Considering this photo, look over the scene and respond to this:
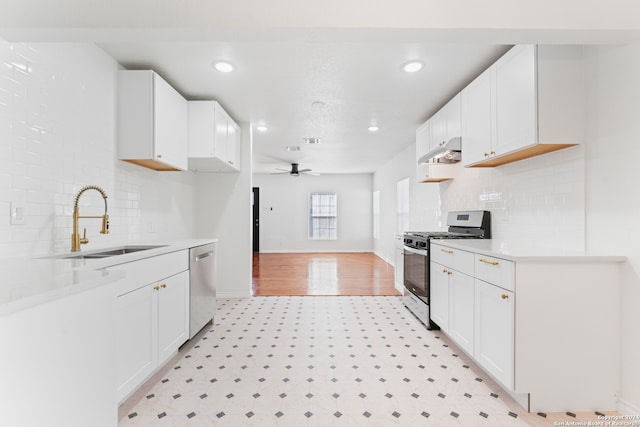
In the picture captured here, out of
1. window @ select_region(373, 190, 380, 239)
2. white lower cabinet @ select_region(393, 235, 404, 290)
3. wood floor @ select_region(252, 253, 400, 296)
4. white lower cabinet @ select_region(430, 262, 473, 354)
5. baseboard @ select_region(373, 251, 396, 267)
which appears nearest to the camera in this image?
white lower cabinet @ select_region(430, 262, 473, 354)

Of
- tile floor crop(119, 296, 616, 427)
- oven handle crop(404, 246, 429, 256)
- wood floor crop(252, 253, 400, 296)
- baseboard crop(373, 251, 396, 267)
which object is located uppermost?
oven handle crop(404, 246, 429, 256)

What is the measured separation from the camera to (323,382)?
2074 millimetres

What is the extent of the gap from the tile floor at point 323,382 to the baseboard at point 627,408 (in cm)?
20

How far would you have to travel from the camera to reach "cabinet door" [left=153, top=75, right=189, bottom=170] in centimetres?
257

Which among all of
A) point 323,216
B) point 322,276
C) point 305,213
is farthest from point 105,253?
point 323,216

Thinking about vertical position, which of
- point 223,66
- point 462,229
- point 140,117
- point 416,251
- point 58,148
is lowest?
point 416,251

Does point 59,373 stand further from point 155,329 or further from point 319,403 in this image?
point 319,403

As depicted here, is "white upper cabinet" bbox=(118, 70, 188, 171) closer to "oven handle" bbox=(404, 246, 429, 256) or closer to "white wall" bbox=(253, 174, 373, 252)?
"oven handle" bbox=(404, 246, 429, 256)

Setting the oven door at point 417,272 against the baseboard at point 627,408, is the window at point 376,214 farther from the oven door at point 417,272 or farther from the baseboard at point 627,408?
the baseboard at point 627,408

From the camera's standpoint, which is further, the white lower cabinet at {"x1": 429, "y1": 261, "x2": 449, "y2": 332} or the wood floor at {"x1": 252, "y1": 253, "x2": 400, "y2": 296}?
the wood floor at {"x1": 252, "y1": 253, "x2": 400, "y2": 296}

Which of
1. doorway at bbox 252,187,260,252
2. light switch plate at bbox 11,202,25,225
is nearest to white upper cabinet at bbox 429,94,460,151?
light switch plate at bbox 11,202,25,225

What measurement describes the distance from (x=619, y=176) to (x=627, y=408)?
1345 millimetres

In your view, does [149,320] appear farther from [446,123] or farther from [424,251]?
[446,123]

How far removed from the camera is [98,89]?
7.54 ft
